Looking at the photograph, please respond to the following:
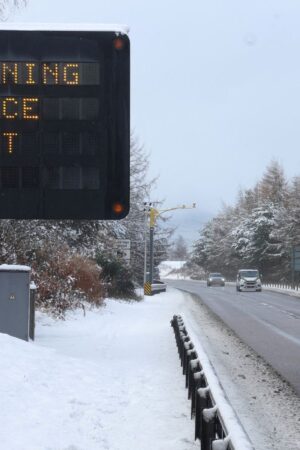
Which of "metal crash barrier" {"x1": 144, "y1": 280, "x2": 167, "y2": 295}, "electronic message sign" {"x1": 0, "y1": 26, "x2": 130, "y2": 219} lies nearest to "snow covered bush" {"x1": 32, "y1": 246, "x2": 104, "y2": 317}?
A: "electronic message sign" {"x1": 0, "y1": 26, "x2": 130, "y2": 219}

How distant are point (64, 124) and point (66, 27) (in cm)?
129

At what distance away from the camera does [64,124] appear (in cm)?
838

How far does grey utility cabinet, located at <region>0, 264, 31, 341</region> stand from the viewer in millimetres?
11766

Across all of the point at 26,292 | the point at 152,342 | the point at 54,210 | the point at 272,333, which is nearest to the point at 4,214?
the point at 54,210

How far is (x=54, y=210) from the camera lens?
27.0ft

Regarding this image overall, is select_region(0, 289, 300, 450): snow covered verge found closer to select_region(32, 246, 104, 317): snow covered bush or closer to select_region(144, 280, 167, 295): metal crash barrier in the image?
select_region(32, 246, 104, 317): snow covered bush

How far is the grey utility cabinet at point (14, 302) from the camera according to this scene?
1177cm

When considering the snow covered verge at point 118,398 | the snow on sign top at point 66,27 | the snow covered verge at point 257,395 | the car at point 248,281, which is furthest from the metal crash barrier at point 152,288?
the snow on sign top at point 66,27

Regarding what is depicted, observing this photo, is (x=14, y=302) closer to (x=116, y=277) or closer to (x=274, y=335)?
(x=274, y=335)

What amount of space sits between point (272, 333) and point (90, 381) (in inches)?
421

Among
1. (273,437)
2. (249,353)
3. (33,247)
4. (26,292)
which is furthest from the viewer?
(33,247)

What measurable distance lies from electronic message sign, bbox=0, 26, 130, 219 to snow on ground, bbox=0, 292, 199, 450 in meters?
2.14

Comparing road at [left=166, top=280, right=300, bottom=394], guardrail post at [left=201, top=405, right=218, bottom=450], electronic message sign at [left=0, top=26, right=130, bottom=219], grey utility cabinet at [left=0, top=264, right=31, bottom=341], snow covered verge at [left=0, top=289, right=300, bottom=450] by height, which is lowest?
road at [left=166, top=280, right=300, bottom=394]

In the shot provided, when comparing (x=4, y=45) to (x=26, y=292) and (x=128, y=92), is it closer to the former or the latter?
(x=128, y=92)
